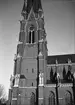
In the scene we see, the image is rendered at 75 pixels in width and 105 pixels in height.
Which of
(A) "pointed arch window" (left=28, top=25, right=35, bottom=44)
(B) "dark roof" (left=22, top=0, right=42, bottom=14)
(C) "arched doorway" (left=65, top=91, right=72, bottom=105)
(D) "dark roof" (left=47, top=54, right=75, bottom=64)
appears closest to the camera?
(C) "arched doorway" (left=65, top=91, right=72, bottom=105)

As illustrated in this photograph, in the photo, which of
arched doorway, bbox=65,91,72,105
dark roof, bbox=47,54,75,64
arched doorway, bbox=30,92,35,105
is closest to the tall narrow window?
dark roof, bbox=47,54,75,64

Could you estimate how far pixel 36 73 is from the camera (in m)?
35.6

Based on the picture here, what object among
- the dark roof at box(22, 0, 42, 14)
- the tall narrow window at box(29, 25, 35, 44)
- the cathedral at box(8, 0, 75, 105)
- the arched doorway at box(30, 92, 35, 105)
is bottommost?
the arched doorway at box(30, 92, 35, 105)

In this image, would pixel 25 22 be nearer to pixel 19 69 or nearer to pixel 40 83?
pixel 19 69

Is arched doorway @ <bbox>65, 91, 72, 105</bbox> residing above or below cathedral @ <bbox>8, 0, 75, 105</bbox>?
below

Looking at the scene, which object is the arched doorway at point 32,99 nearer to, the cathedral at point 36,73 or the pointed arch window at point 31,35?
the cathedral at point 36,73

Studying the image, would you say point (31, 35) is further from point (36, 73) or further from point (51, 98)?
point (51, 98)

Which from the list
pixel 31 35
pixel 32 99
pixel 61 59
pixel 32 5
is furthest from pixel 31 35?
pixel 32 99

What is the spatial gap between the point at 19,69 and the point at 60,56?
58.7 feet

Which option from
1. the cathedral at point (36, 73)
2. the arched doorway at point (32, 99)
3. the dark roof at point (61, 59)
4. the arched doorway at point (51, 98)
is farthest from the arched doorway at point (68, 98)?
the dark roof at point (61, 59)

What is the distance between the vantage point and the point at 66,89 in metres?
32.8

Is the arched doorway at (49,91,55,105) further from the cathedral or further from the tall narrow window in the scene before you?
the tall narrow window

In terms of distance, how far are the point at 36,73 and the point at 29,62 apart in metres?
4.16

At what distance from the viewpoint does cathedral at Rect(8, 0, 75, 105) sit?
32088 mm
